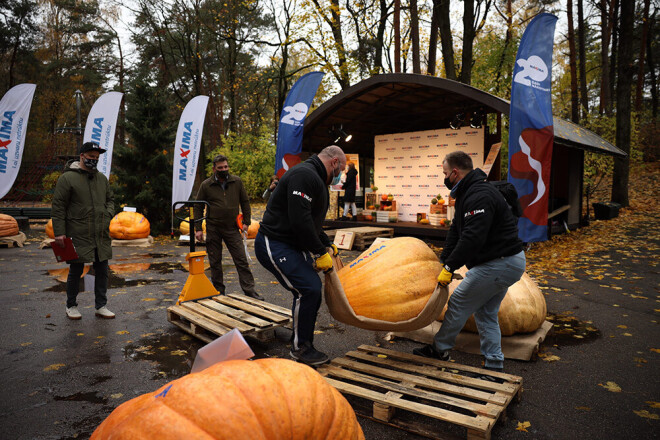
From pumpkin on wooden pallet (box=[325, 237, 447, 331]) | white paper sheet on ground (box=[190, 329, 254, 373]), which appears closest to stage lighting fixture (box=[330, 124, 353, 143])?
pumpkin on wooden pallet (box=[325, 237, 447, 331])

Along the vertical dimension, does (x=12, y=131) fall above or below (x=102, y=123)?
below

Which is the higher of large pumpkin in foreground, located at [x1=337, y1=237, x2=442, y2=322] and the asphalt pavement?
large pumpkin in foreground, located at [x1=337, y1=237, x2=442, y2=322]

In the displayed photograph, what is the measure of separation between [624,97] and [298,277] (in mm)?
15423

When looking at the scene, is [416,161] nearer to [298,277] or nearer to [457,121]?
[457,121]

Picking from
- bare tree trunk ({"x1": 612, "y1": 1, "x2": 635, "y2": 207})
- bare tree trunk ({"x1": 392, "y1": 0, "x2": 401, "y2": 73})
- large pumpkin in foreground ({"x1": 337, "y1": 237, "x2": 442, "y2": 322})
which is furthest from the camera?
bare tree trunk ({"x1": 392, "y1": 0, "x2": 401, "y2": 73})

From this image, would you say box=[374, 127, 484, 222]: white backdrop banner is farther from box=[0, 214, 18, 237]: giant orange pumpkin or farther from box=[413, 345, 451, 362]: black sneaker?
box=[0, 214, 18, 237]: giant orange pumpkin

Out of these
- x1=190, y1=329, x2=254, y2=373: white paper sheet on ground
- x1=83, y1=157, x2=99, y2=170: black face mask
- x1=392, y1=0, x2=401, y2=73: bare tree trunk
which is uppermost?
x1=392, y1=0, x2=401, y2=73: bare tree trunk

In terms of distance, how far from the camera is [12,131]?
1115 centimetres

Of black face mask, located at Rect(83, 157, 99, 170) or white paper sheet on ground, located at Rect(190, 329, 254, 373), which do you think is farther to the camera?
black face mask, located at Rect(83, 157, 99, 170)

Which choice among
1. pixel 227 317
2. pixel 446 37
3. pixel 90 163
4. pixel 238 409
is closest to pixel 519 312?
pixel 227 317

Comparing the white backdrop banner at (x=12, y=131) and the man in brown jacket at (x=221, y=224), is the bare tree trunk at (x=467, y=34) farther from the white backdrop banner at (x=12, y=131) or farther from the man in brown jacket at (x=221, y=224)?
the white backdrop banner at (x=12, y=131)

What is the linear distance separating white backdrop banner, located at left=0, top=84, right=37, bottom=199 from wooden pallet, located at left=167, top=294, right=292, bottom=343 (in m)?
9.50

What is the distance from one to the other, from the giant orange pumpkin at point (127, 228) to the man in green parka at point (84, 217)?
251 inches

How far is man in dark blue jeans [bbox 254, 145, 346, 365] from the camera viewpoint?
3.23 meters
